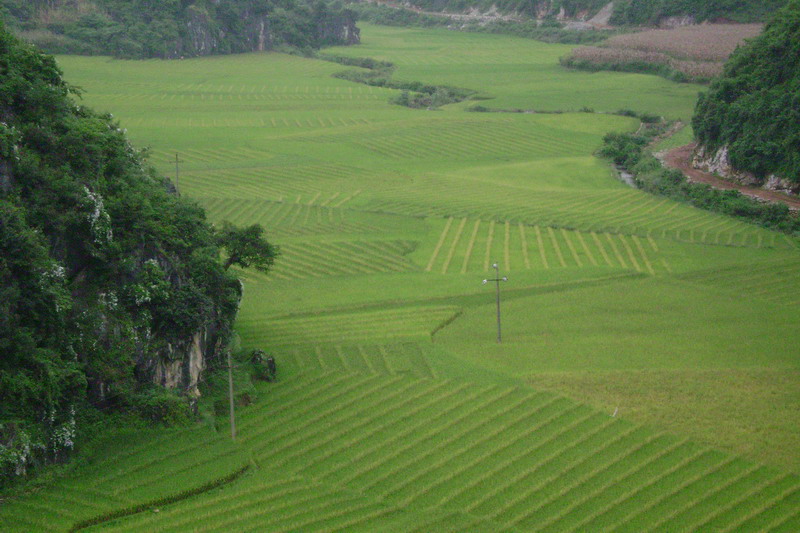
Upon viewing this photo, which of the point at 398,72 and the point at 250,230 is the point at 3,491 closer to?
the point at 250,230

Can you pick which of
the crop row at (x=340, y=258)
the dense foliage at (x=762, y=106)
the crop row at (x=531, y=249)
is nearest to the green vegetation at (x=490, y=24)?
the dense foliage at (x=762, y=106)

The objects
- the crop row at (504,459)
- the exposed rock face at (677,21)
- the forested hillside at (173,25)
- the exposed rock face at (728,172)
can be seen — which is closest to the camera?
the crop row at (504,459)

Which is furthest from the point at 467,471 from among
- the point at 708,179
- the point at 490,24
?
the point at 490,24

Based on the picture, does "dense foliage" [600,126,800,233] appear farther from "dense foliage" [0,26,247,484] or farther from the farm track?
"dense foliage" [0,26,247,484]

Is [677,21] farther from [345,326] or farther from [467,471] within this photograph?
[467,471]

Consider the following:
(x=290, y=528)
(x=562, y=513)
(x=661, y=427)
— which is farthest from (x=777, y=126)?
(x=290, y=528)

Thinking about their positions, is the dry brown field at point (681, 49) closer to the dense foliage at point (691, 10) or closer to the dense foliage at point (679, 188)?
the dense foliage at point (691, 10)

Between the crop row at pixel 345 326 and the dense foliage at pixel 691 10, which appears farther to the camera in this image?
the dense foliage at pixel 691 10

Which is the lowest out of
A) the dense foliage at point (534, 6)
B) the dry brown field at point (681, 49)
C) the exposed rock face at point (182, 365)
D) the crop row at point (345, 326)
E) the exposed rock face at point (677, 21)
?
the crop row at point (345, 326)
